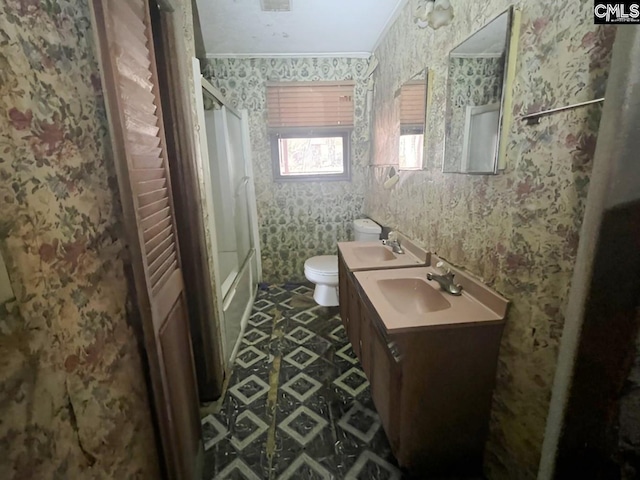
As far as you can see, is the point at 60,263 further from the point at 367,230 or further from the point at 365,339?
the point at 367,230

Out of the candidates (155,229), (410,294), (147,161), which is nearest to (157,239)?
(155,229)

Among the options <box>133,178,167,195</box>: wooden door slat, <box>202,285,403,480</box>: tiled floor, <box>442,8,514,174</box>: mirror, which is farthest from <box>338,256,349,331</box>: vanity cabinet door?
<box>133,178,167,195</box>: wooden door slat

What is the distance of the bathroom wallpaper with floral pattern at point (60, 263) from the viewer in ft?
1.64

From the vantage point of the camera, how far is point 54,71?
0.61 meters

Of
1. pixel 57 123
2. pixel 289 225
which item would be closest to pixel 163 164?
pixel 57 123

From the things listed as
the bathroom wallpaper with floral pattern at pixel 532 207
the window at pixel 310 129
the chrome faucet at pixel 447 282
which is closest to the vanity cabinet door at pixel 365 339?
the chrome faucet at pixel 447 282

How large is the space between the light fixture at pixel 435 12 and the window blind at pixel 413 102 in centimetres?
45

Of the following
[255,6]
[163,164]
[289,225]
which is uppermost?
[255,6]

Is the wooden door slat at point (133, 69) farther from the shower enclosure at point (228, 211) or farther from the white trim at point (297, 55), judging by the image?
the white trim at point (297, 55)

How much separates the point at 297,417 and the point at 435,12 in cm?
217

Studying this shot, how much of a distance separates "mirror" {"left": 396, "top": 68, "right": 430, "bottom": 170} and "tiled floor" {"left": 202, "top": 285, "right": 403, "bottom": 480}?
148 cm

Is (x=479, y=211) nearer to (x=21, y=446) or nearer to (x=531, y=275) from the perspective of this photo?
(x=531, y=275)

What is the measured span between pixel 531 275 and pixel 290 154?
8.83 ft

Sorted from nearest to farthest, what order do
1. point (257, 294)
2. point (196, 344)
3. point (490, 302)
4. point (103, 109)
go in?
point (103, 109) → point (490, 302) → point (196, 344) → point (257, 294)
